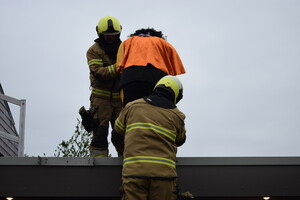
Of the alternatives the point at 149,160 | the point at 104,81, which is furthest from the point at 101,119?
the point at 149,160

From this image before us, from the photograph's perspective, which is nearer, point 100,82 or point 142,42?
point 142,42

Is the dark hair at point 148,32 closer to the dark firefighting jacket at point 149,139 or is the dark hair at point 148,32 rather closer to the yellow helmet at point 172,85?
the yellow helmet at point 172,85

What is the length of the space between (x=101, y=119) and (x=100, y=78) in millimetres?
516

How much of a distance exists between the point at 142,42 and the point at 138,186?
6.43ft

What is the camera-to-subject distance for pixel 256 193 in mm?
4762

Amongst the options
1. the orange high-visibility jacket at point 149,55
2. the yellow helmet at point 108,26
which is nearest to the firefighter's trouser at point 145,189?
the orange high-visibility jacket at point 149,55

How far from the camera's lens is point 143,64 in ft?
17.5

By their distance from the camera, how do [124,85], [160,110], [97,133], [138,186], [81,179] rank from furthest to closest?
[97,133]
[124,85]
[81,179]
[160,110]
[138,186]

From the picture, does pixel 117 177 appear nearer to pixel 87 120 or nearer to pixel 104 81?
pixel 87 120

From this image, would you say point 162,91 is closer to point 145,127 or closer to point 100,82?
point 145,127

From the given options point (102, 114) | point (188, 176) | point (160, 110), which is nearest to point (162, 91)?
point (160, 110)

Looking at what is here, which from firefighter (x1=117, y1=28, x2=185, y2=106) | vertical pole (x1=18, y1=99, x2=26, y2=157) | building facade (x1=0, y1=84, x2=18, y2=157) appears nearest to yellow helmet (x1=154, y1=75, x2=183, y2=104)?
firefighter (x1=117, y1=28, x2=185, y2=106)

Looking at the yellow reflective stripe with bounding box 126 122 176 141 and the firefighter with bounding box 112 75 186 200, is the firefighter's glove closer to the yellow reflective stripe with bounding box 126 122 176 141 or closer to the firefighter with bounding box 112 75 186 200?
the firefighter with bounding box 112 75 186 200

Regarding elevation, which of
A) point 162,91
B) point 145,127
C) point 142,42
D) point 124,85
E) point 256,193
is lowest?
point 256,193
